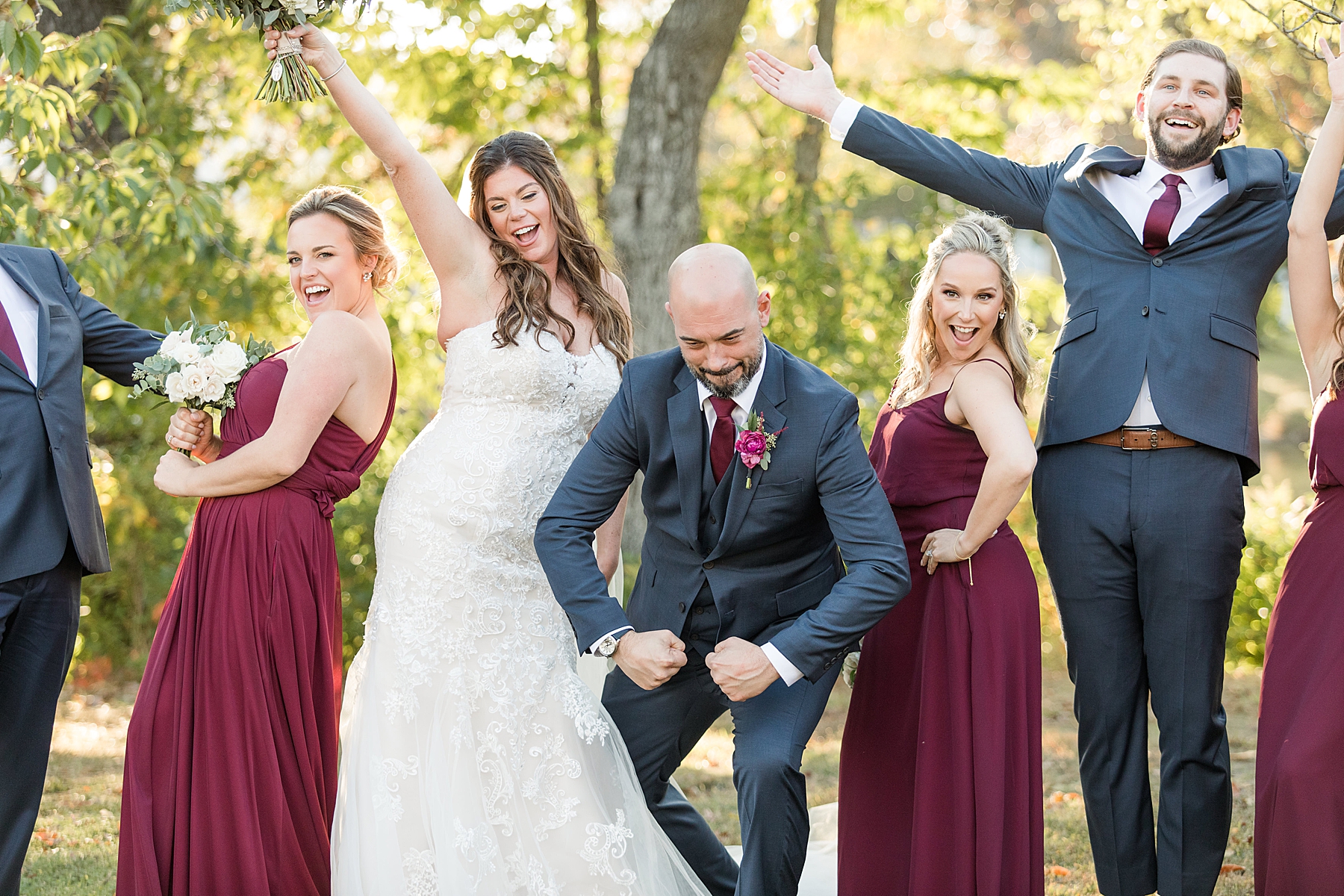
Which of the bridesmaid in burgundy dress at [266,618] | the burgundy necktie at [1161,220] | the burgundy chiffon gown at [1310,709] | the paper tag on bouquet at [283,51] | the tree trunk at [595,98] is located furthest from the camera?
the tree trunk at [595,98]

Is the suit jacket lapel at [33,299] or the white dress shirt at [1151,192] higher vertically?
the white dress shirt at [1151,192]

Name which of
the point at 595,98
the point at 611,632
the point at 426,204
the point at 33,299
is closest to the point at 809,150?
the point at 595,98

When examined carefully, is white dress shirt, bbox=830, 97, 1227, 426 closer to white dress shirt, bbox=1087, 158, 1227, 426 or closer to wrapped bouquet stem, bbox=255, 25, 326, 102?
white dress shirt, bbox=1087, 158, 1227, 426

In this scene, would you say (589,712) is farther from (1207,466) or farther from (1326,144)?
(1326,144)

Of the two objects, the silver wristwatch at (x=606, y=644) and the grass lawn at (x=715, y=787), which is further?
the grass lawn at (x=715, y=787)

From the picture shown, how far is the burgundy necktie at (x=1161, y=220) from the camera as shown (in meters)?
3.97

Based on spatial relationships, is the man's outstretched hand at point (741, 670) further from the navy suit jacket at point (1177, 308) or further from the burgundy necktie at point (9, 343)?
the burgundy necktie at point (9, 343)

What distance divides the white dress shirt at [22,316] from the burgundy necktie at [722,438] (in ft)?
7.17

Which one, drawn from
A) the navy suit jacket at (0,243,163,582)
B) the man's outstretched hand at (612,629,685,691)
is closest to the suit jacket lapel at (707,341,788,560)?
the man's outstretched hand at (612,629,685,691)

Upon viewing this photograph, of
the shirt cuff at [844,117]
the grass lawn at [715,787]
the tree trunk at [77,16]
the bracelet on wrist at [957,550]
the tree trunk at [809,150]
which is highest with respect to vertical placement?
the tree trunk at [77,16]

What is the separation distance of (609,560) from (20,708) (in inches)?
76.5

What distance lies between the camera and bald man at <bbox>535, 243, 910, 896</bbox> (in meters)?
3.45

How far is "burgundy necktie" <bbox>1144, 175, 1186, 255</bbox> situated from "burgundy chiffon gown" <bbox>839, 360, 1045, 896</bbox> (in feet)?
2.97

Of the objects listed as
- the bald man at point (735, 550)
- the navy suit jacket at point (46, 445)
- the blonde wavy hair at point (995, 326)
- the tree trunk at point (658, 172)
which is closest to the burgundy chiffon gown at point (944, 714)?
the blonde wavy hair at point (995, 326)
